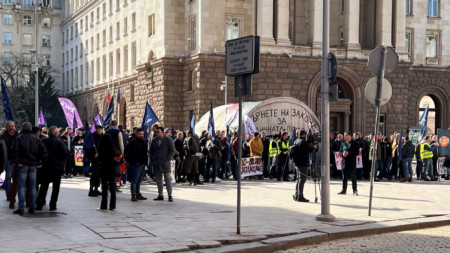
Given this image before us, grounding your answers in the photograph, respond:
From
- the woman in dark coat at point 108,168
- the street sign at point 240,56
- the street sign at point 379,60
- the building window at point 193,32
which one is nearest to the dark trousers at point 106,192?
the woman in dark coat at point 108,168

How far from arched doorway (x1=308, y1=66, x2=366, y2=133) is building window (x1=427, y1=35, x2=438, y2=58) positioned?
35.1 feet

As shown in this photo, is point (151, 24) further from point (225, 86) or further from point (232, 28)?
point (225, 86)

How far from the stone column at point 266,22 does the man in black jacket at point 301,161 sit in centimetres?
2654

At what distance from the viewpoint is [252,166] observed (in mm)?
27281

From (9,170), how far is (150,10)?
33.8 meters

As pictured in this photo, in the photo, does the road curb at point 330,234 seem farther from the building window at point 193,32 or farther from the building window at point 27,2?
the building window at point 27,2

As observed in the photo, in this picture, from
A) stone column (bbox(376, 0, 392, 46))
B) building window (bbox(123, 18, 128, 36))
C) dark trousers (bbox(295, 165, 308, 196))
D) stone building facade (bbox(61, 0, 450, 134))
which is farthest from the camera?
building window (bbox(123, 18, 128, 36))

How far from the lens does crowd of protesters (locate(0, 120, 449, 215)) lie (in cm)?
1445

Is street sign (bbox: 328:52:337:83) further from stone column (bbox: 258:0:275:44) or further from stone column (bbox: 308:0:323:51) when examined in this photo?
stone column (bbox: 308:0:323:51)

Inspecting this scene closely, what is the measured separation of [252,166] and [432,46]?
3242 cm

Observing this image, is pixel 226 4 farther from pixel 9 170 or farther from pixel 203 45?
pixel 9 170

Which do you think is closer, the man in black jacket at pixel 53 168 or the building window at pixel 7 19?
the man in black jacket at pixel 53 168

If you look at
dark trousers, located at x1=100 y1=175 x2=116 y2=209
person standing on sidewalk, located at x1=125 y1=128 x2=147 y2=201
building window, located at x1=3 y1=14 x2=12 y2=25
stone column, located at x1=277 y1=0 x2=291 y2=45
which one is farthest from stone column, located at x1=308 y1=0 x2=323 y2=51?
building window, located at x1=3 y1=14 x2=12 y2=25

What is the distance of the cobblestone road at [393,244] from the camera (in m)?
11.0
